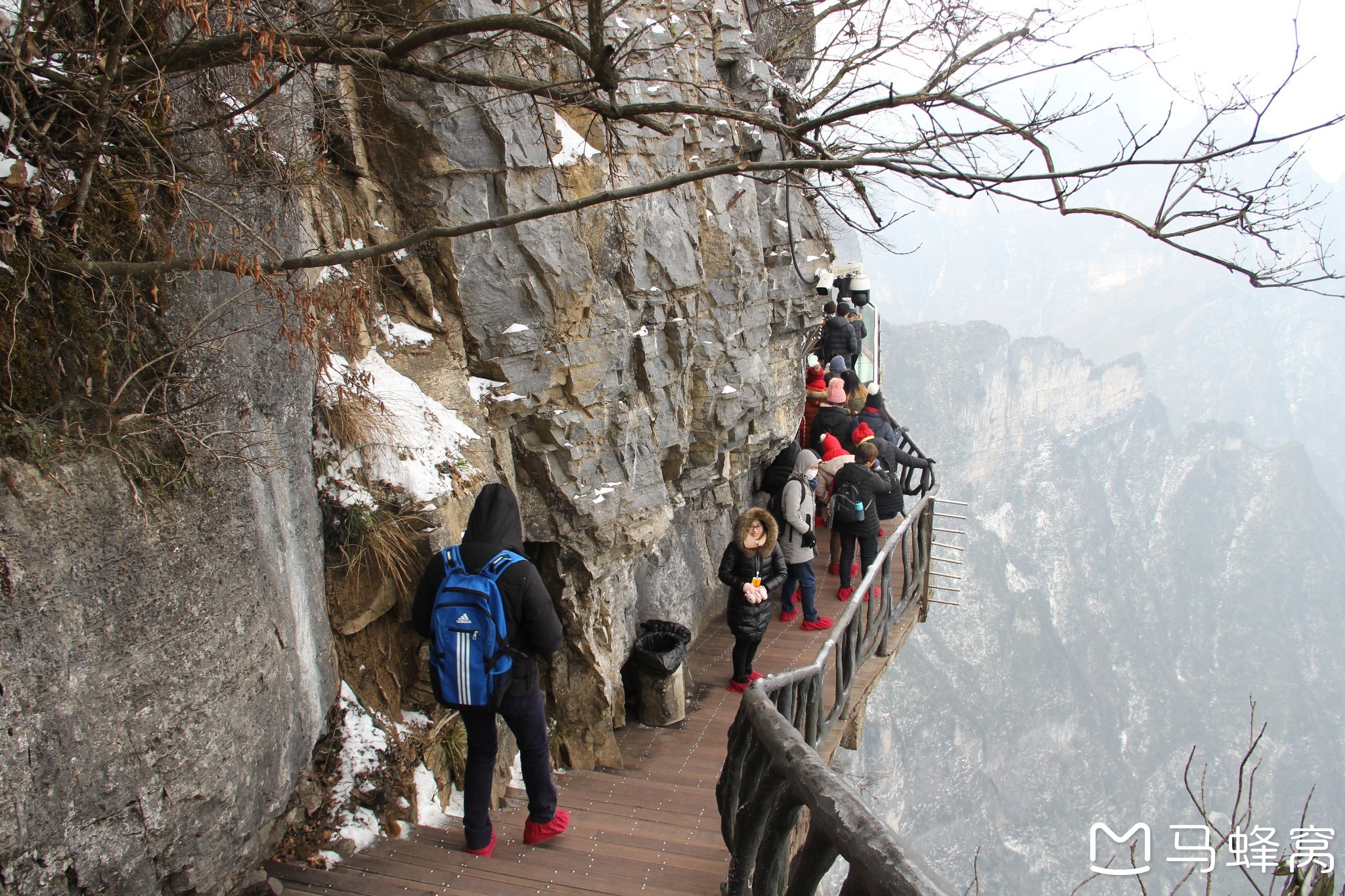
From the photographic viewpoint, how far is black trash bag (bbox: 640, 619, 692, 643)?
6949mm

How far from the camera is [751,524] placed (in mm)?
6152

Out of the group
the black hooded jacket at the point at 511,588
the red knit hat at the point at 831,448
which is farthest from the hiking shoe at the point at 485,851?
the red knit hat at the point at 831,448

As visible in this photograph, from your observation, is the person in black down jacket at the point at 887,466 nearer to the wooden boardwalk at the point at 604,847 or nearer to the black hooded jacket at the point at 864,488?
the black hooded jacket at the point at 864,488

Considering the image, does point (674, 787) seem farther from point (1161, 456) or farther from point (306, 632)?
point (1161, 456)

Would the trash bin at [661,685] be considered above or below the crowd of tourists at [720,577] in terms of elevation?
below

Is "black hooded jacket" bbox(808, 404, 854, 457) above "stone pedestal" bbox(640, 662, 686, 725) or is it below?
above

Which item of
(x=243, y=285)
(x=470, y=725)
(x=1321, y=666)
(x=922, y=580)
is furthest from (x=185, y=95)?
(x=1321, y=666)

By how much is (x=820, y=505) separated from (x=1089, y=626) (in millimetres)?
86265

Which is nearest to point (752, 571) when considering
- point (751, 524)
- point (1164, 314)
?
point (751, 524)

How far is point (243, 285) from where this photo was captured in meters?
3.46

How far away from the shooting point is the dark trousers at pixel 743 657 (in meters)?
6.59

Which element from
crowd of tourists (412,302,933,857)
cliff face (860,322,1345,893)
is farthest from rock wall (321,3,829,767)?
cliff face (860,322,1345,893)

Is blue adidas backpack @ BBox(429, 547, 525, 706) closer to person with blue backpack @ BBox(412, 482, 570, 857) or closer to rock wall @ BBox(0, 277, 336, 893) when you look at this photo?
person with blue backpack @ BBox(412, 482, 570, 857)

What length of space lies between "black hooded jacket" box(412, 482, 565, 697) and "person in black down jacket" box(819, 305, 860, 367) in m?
8.00
